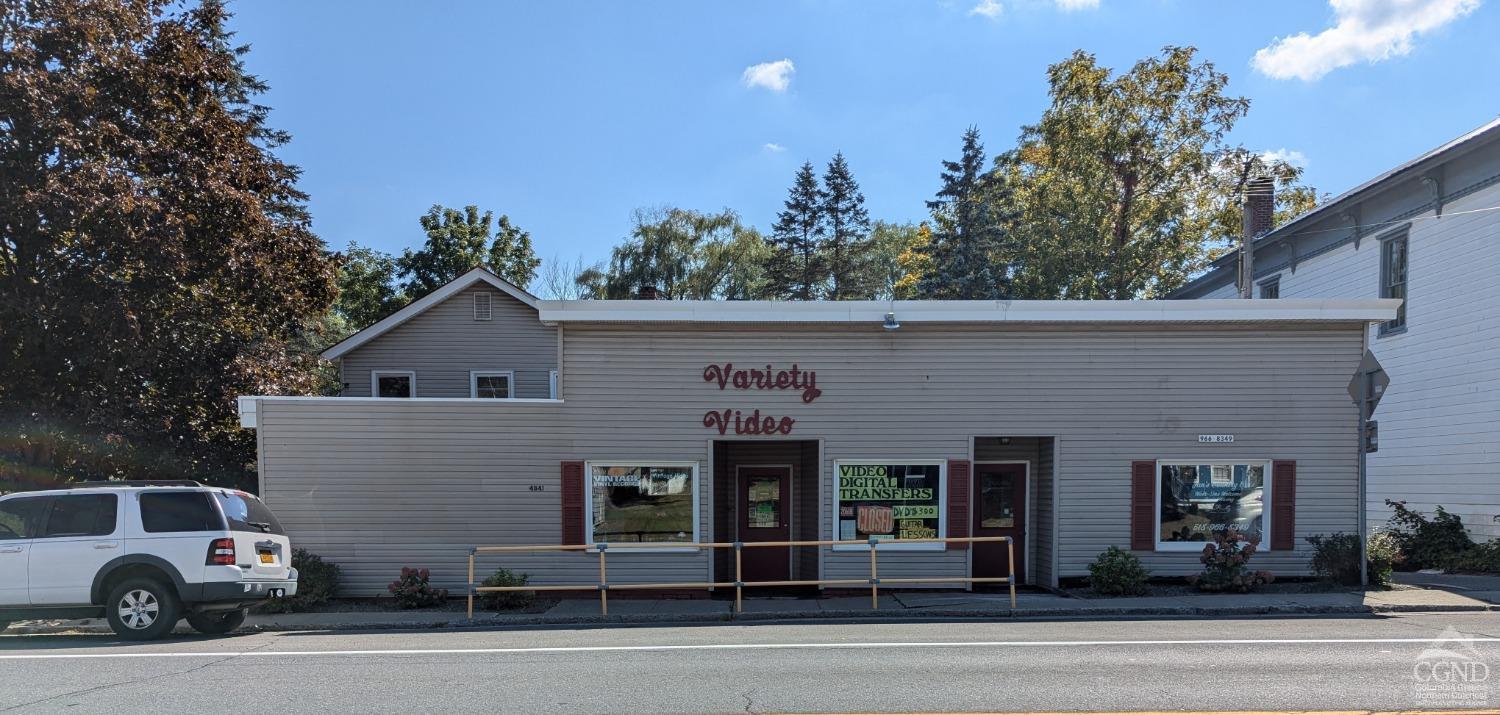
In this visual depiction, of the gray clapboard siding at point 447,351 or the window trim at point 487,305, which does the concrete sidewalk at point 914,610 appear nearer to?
the gray clapboard siding at point 447,351

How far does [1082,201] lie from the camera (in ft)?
88.7

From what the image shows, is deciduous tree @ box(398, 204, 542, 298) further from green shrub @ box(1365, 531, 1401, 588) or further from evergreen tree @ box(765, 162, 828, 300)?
green shrub @ box(1365, 531, 1401, 588)

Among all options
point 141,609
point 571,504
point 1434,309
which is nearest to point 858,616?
point 571,504

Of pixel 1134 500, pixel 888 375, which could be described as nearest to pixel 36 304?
pixel 888 375

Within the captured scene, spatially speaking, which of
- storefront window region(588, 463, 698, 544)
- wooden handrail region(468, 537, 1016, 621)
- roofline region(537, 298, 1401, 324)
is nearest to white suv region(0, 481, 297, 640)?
wooden handrail region(468, 537, 1016, 621)

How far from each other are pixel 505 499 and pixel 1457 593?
1361cm

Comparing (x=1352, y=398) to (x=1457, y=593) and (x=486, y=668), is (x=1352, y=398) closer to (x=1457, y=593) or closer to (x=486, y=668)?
(x=1457, y=593)

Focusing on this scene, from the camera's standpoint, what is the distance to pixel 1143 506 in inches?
543

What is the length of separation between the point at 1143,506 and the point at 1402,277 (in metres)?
9.45

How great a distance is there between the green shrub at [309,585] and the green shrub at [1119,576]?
Result: 35.7 feet

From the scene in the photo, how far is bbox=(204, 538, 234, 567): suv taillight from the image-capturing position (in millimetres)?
10352

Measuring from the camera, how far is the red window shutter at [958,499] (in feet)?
45.3

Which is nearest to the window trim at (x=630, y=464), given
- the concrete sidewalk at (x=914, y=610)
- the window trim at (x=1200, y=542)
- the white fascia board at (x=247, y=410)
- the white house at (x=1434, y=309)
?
the concrete sidewalk at (x=914, y=610)

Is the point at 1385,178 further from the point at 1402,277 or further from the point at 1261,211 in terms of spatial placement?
the point at 1261,211
